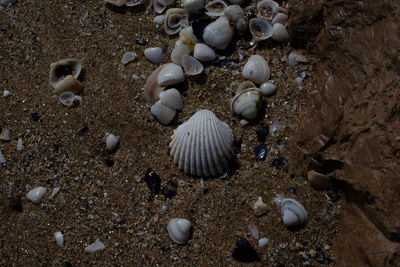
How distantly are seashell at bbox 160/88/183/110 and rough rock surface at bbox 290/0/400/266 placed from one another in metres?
0.73

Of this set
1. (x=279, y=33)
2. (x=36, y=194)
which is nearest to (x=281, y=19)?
(x=279, y=33)

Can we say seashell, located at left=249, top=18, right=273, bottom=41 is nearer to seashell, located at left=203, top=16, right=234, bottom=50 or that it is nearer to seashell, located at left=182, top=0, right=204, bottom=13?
seashell, located at left=203, top=16, right=234, bottom=50

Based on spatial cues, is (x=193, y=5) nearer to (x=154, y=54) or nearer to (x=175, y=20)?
(x=175, y=20)

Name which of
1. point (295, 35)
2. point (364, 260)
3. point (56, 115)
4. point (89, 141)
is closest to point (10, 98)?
point (56, 115)

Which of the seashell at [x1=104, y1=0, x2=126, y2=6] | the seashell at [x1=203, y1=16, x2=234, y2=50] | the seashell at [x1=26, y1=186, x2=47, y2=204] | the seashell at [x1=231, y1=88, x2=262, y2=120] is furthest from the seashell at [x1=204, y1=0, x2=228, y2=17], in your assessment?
the seashell at [x1=26, y1=186, x2=47, y2=204]

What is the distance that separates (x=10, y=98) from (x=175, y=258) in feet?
4.73

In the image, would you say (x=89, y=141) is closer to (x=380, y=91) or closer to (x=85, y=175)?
(x=85, y=175)

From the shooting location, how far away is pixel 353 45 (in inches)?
107

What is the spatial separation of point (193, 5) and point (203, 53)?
0.36 metres

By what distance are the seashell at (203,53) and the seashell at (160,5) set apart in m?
0.42

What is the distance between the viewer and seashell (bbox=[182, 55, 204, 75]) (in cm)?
318

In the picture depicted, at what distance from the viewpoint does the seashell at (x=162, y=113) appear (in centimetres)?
307

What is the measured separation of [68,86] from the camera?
3.20 m

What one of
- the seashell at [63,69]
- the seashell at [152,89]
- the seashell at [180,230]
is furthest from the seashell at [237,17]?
the seashell at [180,230]
